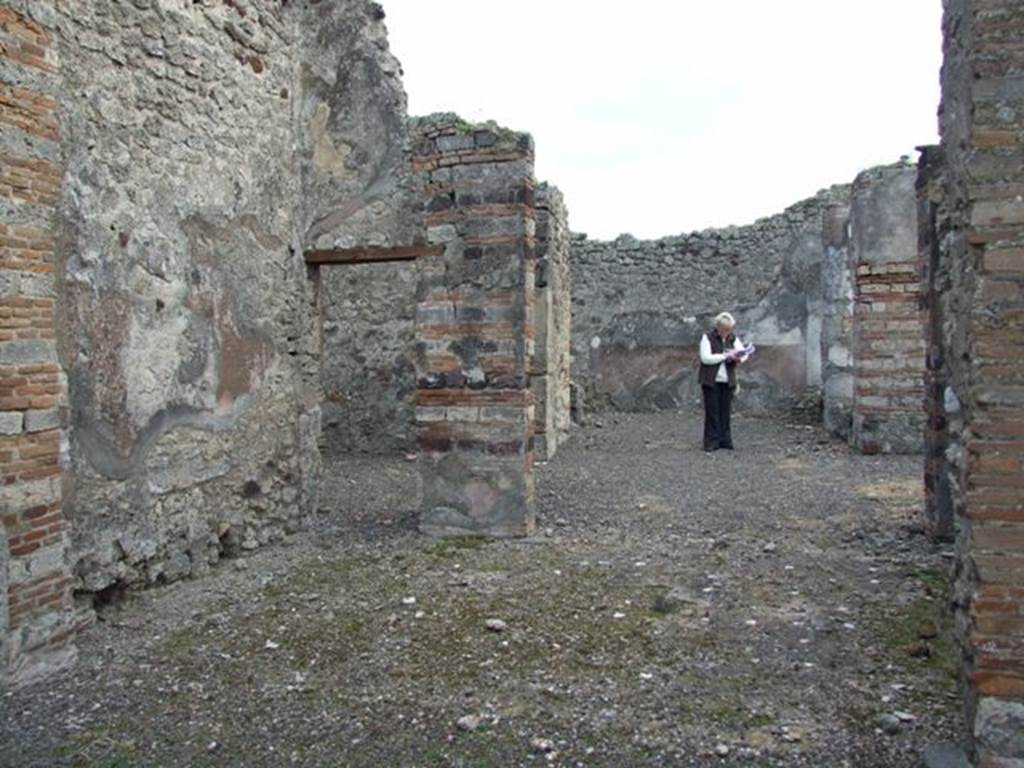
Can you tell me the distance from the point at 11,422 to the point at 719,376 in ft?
26.9

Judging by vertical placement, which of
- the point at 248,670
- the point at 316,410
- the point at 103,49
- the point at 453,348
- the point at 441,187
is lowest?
the point at 248,670

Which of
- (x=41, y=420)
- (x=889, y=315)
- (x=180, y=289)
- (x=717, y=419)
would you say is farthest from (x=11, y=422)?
(x=889, y=315)

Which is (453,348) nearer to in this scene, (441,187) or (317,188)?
(441,187)

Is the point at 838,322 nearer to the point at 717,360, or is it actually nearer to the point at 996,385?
the point at 717,360

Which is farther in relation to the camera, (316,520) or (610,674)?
(316,520)

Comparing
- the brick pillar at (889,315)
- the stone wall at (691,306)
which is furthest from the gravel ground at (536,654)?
the stone wall at (691,306)

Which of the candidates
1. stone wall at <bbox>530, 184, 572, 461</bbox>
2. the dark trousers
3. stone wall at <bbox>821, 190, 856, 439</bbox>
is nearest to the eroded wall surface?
stone wall at <bbox>530, 184, 572, 461</bbox>

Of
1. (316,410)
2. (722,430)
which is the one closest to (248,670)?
(316,410)

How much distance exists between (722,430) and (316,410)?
5828mm

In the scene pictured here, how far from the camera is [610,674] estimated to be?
384 centimetres

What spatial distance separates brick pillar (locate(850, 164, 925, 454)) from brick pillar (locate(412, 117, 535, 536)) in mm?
5443

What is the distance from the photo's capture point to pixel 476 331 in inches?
251

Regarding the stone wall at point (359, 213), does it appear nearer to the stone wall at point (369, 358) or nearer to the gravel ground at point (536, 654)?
the stone wall at point (369, 358)

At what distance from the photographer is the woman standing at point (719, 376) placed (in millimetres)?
10500
